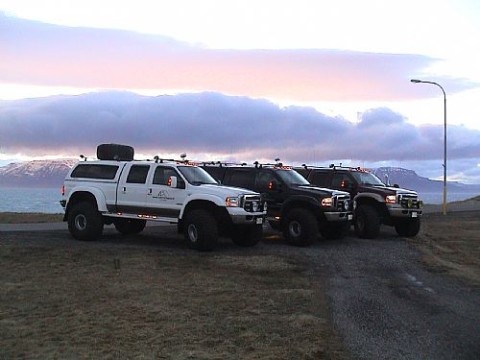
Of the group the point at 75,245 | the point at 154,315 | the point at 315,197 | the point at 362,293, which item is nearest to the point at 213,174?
the point at 315,197

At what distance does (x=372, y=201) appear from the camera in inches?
713

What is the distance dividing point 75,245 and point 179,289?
5853mm

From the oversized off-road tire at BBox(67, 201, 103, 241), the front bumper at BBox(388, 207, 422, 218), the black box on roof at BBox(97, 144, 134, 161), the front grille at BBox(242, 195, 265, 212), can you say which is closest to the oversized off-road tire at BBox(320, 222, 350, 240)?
the front bumper at BBox(388, 207, 422, 218)

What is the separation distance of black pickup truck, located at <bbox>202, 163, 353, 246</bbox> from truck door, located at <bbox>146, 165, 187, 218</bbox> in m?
2.66

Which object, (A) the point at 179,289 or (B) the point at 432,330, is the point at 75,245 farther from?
(B) the point at 432,330

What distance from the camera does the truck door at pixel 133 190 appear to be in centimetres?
1516

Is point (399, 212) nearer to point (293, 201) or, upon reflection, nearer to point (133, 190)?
point (293, 201)

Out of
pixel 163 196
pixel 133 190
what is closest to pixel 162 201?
pixel 163 196

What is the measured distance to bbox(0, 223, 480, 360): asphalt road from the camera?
6.55 metres

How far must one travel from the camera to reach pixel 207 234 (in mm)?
13633

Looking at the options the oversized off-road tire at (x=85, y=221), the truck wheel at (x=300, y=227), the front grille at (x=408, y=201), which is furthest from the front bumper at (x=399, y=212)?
the oversized off-road tire at (x=85, y=221)

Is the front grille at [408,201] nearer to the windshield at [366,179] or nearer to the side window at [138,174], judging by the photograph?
the windshield at [366,179]

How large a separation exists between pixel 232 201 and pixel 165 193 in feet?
6.18

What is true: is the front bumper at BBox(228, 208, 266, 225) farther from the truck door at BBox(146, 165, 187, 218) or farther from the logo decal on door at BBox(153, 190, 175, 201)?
the logo decal on door at BBox(153, 190, 175, 201)
